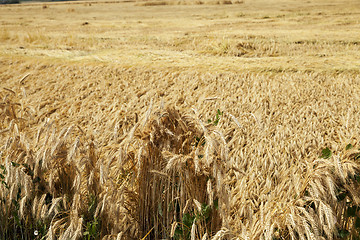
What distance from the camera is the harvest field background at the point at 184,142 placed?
260cm

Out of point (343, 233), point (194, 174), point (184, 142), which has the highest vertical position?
point (184, 142)

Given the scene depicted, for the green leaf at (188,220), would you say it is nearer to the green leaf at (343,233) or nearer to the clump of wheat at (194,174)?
the clump of wheat at (194,174)

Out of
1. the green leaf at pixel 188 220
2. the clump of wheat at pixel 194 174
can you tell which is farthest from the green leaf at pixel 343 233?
the green leaf at pixel 188 220

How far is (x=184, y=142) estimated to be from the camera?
281 centimetres

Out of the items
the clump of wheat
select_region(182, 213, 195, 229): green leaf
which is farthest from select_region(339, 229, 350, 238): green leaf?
select_region(182, 213, 195, 229): green leaf

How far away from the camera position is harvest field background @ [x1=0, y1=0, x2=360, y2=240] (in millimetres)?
2596

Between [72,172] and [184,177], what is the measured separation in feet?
3.84

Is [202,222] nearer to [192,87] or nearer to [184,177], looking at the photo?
[184,177]

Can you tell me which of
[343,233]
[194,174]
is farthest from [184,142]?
[343,233]

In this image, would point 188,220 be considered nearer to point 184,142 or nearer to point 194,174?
point 194,174

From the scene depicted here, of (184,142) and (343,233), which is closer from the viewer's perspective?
(343,233)

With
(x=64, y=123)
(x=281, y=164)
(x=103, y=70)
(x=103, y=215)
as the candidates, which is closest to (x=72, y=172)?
(x=103, y=215)

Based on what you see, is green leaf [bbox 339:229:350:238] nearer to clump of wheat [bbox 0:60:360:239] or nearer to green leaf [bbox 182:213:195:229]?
clump of wheat [bbox 0:60:360:239]

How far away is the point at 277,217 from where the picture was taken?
99.3 inches
